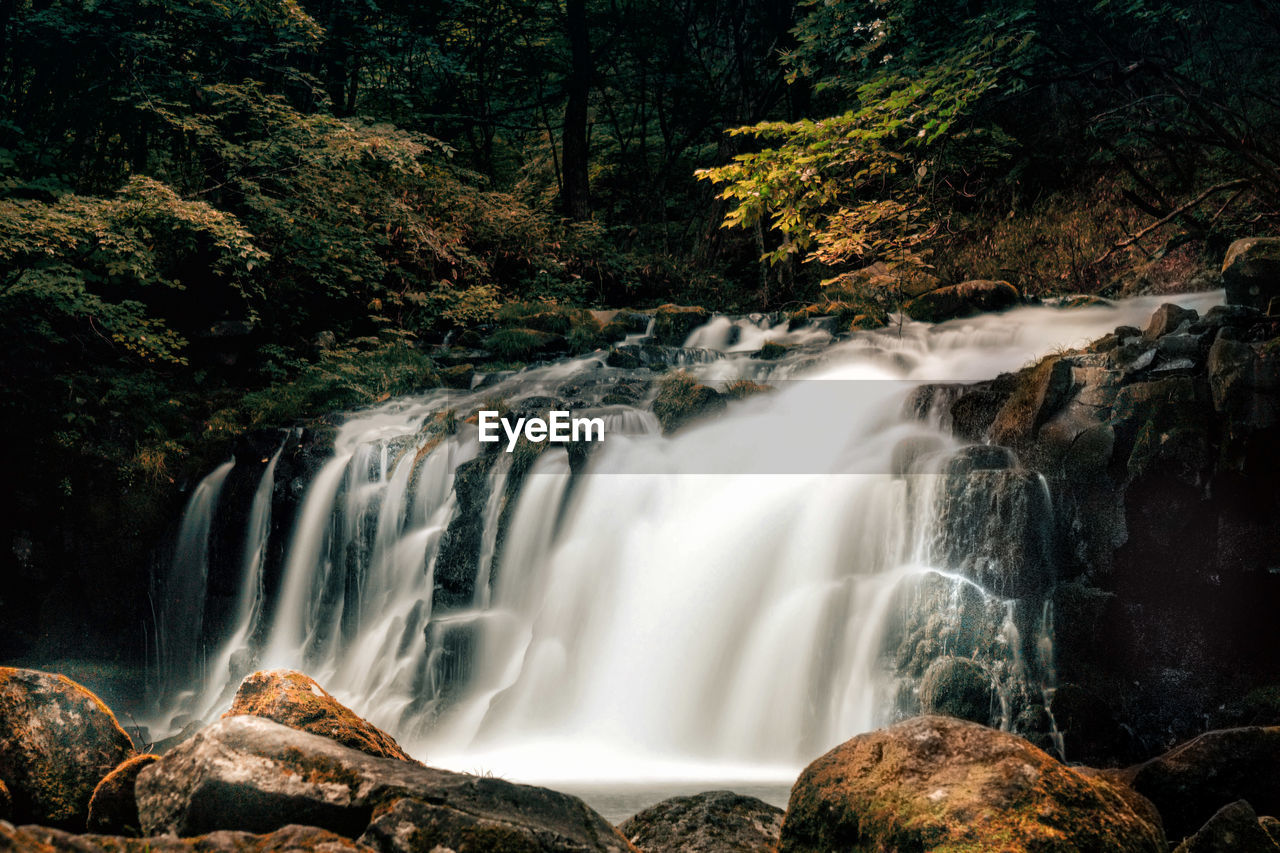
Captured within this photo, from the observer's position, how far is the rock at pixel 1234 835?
297cm

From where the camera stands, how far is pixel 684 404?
9.71 metres

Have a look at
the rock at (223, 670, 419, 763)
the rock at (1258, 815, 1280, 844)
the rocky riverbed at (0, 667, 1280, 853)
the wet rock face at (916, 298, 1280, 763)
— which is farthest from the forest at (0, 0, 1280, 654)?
the rock at (223, 670, 419, 763)

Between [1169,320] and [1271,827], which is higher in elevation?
[1169,320]

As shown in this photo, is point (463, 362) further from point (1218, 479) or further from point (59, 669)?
point (1218, 479)

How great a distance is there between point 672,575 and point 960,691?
3.06 metres

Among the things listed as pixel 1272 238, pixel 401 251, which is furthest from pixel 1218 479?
pixel 401 251

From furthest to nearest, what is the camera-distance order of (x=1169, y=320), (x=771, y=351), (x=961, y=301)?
(x=961, y=301), (x=771, y=351), (x=1169, y=320)

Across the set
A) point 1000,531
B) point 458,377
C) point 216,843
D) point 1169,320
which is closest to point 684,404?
point 1000,531

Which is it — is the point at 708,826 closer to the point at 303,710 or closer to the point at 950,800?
the point at 950,800

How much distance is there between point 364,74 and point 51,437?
1053 cm

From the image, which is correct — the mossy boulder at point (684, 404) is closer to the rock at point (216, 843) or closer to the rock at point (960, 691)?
the rock at point (960, 691)

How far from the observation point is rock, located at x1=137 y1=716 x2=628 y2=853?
2.62 metres

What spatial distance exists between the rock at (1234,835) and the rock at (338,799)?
230cm

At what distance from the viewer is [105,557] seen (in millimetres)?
10297
